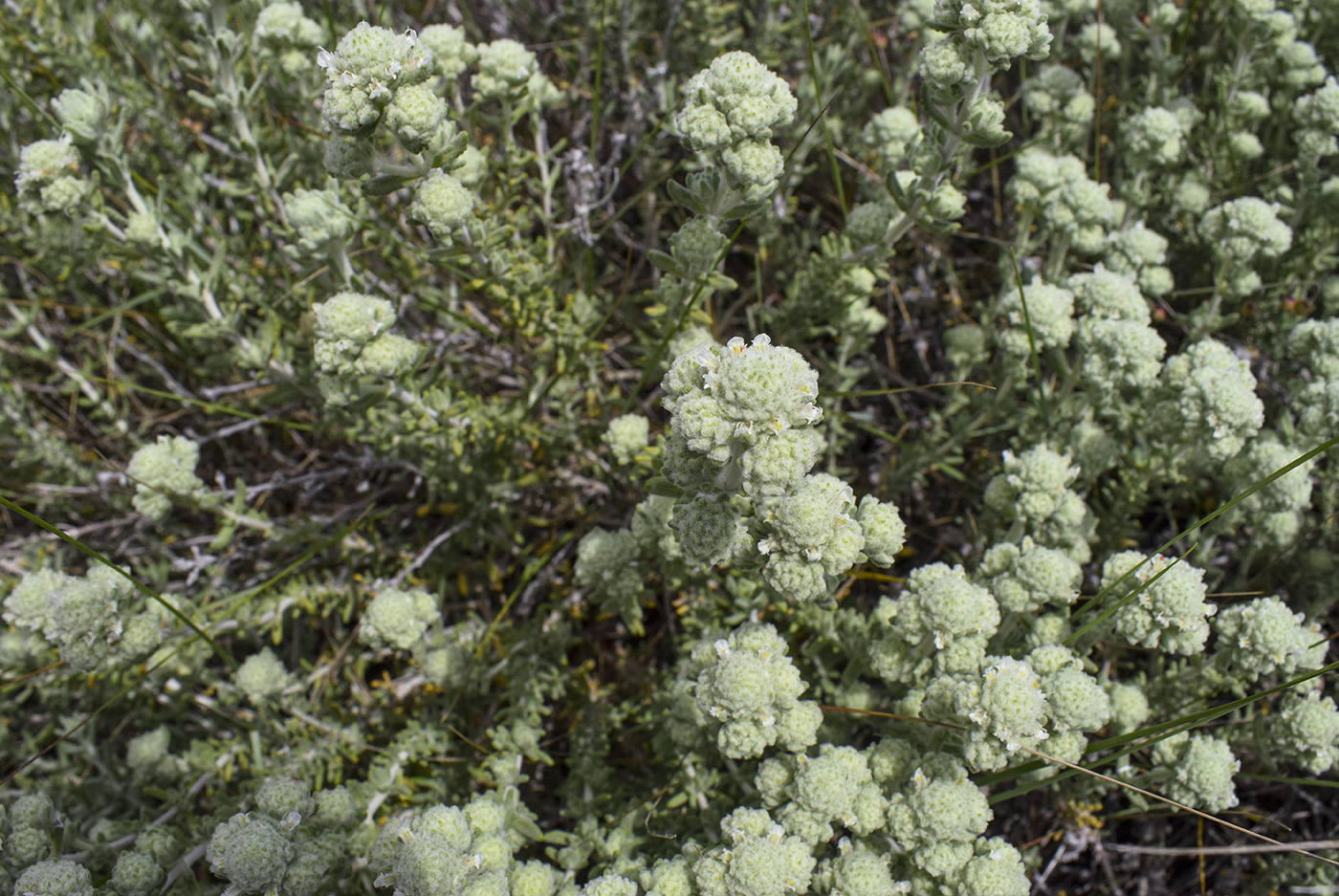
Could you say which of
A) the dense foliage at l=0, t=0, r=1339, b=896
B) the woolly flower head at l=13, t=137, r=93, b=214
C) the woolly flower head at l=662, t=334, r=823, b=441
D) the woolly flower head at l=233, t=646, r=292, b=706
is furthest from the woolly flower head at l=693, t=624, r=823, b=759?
the woolly flower head at l=13, t=137, r=93, b=214

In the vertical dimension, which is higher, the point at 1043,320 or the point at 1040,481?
the point at 1043,320

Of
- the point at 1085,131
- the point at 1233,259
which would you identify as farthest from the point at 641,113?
the point at 1233,259

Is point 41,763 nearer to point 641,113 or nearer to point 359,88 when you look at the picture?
point 359,88

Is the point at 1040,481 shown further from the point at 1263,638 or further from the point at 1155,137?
the point at 1155,137

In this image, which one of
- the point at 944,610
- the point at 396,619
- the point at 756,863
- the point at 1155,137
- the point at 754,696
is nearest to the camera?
the point at 756,863

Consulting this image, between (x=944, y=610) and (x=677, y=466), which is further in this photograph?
(x=944, y=610)

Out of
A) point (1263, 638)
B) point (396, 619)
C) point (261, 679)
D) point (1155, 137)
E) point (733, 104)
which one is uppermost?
point (733, 104)

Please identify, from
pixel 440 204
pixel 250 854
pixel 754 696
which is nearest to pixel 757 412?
pixel 754 696

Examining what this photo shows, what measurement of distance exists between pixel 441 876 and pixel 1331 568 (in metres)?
4.06

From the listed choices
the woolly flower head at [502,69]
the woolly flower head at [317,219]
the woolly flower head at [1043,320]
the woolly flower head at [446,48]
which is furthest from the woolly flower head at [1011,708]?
the woolly flower head at [446,48]

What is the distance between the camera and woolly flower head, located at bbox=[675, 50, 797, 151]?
116 inches

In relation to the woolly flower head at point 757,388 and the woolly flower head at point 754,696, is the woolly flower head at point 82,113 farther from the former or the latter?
the woolly flower head at point 754,696

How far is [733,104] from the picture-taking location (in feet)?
9.70

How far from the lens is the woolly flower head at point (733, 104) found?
9.66ft
